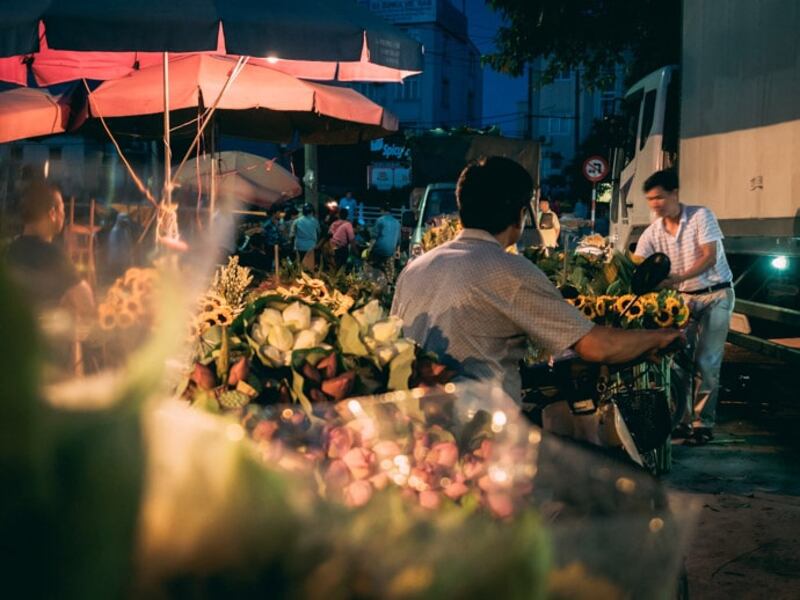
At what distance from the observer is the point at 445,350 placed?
10.3 ft

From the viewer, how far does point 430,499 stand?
168 cm

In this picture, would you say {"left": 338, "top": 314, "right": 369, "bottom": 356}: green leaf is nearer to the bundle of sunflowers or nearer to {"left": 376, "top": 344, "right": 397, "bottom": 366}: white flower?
{"left": 376, "top": 344, "right": 397, "bottom": 366}: white flower

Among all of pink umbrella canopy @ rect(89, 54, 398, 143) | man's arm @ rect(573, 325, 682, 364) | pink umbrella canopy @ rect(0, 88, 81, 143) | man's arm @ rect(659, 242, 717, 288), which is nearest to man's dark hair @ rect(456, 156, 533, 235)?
man's arm @ rect(573, 325, 682, 364)

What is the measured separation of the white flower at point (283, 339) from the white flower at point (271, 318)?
2.0 inches

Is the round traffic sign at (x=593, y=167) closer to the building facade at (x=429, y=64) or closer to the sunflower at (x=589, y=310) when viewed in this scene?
the sunflower at (x=589, y=310)

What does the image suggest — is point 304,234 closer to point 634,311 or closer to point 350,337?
point 634,311

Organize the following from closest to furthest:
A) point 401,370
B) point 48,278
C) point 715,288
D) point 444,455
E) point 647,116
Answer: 1. point 48,278
2. point 444,455
3. point 401,370
4. point 715,288
5. point 647,116

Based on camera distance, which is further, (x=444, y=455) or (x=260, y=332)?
(x=260, y=332)

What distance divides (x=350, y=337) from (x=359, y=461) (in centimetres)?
77

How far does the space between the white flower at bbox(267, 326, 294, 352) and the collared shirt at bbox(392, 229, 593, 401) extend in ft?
2.54

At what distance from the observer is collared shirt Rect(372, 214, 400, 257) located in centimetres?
1886

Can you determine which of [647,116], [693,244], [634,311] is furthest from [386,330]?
[647,116]

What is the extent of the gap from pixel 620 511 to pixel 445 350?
1446 mm

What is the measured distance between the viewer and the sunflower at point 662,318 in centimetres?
518
